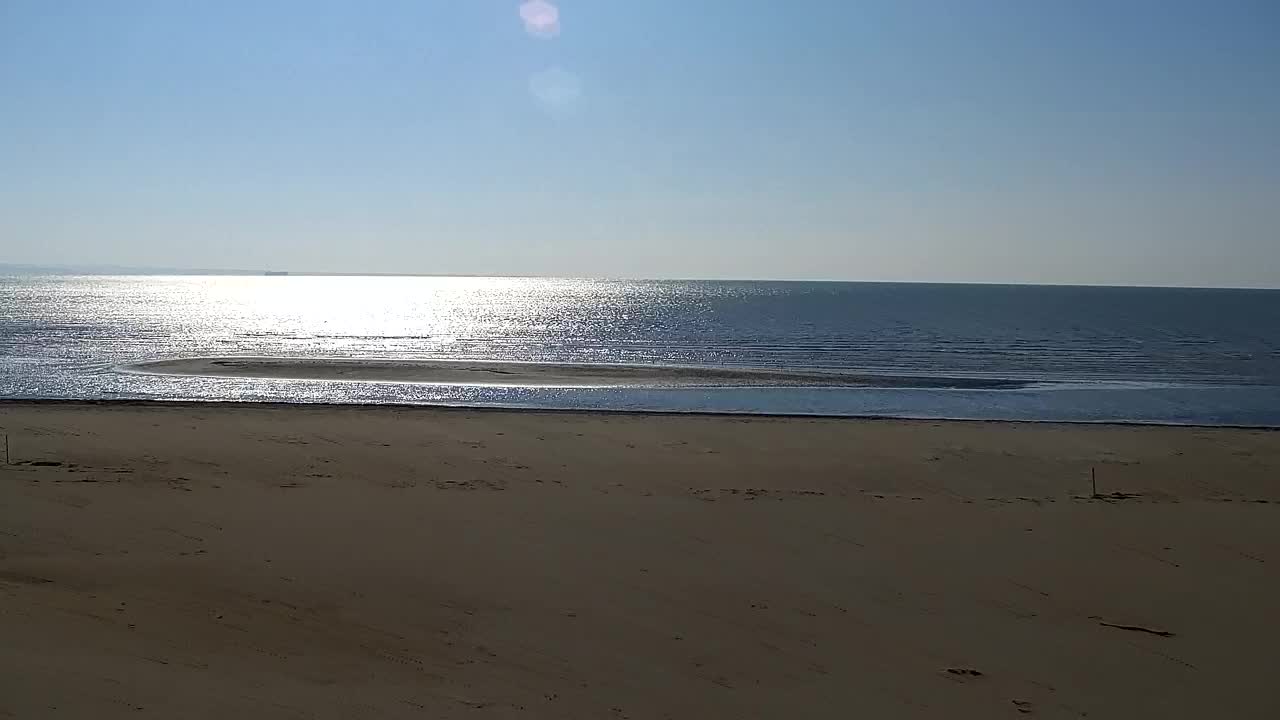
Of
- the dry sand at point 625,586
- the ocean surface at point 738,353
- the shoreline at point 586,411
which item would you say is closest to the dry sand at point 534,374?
the ocean surface at point 738,353

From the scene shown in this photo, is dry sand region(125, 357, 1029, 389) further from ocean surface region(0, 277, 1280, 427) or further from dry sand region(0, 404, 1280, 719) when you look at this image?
dry sand region(0, 404, 1280, 719)

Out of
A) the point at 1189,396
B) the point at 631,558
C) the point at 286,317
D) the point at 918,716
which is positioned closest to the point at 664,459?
the point at 631,558

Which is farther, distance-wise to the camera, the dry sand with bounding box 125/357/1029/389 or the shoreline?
the dry sand with bounding box 125/357/1029/389

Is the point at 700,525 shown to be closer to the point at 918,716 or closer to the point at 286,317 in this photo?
the point at 918,716

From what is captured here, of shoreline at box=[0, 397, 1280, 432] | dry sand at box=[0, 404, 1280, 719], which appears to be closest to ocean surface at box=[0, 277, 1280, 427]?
shoreline at box=[0, 397, 1280, 432]

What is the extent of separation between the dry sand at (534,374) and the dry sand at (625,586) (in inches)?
681

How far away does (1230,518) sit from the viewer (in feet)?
44.7

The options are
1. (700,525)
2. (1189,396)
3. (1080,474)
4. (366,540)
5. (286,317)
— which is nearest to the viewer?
(366,540)

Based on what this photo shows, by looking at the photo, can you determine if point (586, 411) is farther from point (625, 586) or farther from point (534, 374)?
point (625, 586)

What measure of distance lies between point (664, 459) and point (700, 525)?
19.0 ft

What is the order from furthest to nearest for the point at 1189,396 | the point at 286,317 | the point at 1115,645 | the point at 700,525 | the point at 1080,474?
the point at 286,317 → the point at 1189,396 → the point at 1080,474 → the point at 700,525 → the point at 1115,645

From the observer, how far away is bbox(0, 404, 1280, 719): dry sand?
7.44 meters

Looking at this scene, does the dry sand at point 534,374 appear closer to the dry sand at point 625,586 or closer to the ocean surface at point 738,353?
the ocean surface at point 738,353

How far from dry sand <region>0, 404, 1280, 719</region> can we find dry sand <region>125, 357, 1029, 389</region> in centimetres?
1730
